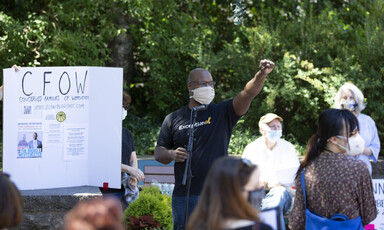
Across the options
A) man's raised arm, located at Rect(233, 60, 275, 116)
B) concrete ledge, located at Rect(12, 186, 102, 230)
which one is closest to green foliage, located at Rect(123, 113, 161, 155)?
concrete ledge, located at Rect(12, 186, 102, 230)

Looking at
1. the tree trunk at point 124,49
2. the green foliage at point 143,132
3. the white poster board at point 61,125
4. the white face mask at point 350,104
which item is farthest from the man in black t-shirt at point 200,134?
the tree trunk at point 124,49

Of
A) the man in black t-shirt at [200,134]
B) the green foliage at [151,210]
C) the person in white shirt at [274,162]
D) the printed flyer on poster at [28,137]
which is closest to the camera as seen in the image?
the man in black t-shirt at [200,134]

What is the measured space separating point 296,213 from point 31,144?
2698mm

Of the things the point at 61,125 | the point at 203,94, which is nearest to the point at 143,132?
the point at 61,125

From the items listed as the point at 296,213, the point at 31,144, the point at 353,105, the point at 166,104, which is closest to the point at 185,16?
the point at 166,104

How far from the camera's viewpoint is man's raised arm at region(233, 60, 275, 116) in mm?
4473

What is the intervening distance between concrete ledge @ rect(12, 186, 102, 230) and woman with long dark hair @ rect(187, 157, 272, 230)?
2922 millimetres

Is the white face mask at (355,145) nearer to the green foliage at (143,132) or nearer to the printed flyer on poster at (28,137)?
the printed flyer on poster at (28,137)

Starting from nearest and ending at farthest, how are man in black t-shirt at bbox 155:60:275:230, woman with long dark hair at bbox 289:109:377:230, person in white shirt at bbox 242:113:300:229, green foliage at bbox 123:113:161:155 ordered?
woman with long dark hair at bbox 289:109:377:230, man in black t-shirt at bbox 155:60:275:230, person in white shirt at bbox 242:113:300:229, green foliage at bbox 123:113:161:155

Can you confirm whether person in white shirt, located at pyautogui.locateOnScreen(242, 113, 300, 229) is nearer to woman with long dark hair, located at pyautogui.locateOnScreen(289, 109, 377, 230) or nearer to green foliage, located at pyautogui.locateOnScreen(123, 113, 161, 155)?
woman with long dark hair, located at pyautogui.locateOnScreen(289, 109, 377, 230)

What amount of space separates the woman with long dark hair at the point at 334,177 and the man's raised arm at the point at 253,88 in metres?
0.81

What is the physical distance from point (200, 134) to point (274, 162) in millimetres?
2172

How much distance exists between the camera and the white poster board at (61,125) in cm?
532

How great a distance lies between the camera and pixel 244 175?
9.14ft
